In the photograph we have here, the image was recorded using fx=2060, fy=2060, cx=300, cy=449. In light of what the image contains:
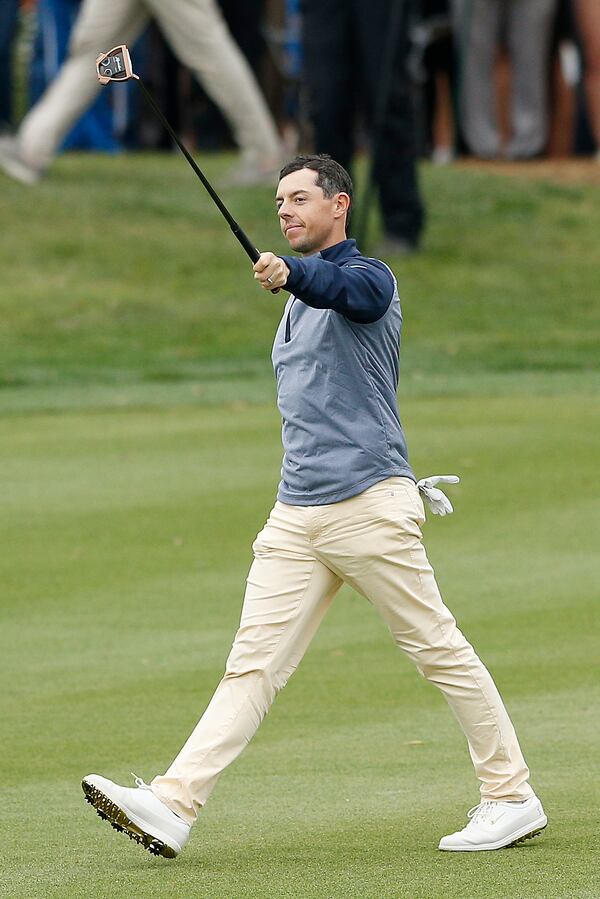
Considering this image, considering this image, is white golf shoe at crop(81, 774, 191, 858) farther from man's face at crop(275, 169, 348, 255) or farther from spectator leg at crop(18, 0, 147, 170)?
spectator leg at crop(18, 0, 147, 170)

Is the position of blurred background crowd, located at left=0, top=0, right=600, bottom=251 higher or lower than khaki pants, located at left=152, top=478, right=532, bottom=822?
higher

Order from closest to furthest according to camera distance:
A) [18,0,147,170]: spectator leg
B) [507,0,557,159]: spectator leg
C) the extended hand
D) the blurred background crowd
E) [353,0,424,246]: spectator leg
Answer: the extended hand
[353,0,424,246]: spectator leg
the blurred background crowd
[18,0,147,170]: spectator leg
[507,0,557,159]: spectator leg

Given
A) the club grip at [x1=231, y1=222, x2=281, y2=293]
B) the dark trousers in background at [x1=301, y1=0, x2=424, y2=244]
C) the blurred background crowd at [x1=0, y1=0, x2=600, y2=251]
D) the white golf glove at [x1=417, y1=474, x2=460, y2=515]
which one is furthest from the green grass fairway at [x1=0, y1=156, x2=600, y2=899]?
the club grip at [x1=231, y1=222, x2=281, y2=293]

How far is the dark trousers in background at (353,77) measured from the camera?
54.7ft

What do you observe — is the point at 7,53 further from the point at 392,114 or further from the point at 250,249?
the point at 250,249

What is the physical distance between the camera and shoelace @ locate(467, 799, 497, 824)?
5.52 metres

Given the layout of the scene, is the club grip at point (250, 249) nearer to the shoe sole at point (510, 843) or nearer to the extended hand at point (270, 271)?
the extended hand at point (270, 271)

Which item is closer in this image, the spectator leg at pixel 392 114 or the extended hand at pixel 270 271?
the extended hand at pixel 270 271

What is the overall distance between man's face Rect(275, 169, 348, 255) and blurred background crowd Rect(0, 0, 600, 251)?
11.4m

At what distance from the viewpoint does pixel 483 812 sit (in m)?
5.55

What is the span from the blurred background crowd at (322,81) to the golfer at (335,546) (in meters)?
11.4

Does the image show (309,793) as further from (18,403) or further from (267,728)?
(18,403)

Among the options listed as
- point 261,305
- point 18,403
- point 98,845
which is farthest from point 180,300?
point 98,845

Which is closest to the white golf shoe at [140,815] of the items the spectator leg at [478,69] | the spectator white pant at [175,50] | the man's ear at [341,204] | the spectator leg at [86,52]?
the man's ear at [341,204]
